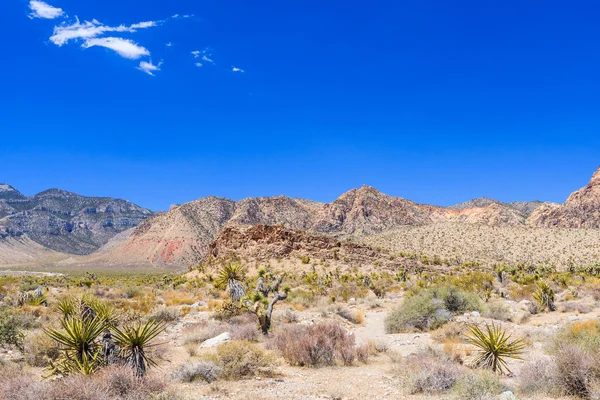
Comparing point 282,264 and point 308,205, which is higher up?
point 308,205

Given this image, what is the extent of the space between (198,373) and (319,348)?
11.2ft

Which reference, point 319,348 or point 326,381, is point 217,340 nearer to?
point 319,348

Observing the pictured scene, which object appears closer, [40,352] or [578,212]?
[40,352]

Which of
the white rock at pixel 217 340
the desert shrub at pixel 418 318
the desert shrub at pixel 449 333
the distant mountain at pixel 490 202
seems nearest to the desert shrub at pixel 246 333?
the white rock at pixel 217 340

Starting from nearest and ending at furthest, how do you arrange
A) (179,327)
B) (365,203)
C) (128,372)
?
(128,372), (179,327), (365,203)

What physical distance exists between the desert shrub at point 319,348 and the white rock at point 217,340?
7.93 ft

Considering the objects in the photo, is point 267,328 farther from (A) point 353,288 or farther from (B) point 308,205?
(B) point 308,205

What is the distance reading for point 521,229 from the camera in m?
74.1

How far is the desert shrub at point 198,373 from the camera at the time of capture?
10.3 m

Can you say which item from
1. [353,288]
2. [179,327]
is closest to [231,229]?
[353,288]

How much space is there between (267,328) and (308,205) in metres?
130

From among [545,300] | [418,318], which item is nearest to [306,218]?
[545,300]

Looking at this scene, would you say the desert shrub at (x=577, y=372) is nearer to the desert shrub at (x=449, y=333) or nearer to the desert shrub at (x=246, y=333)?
the desert shrub at (x=449, y=333)

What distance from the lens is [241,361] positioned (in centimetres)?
1095
